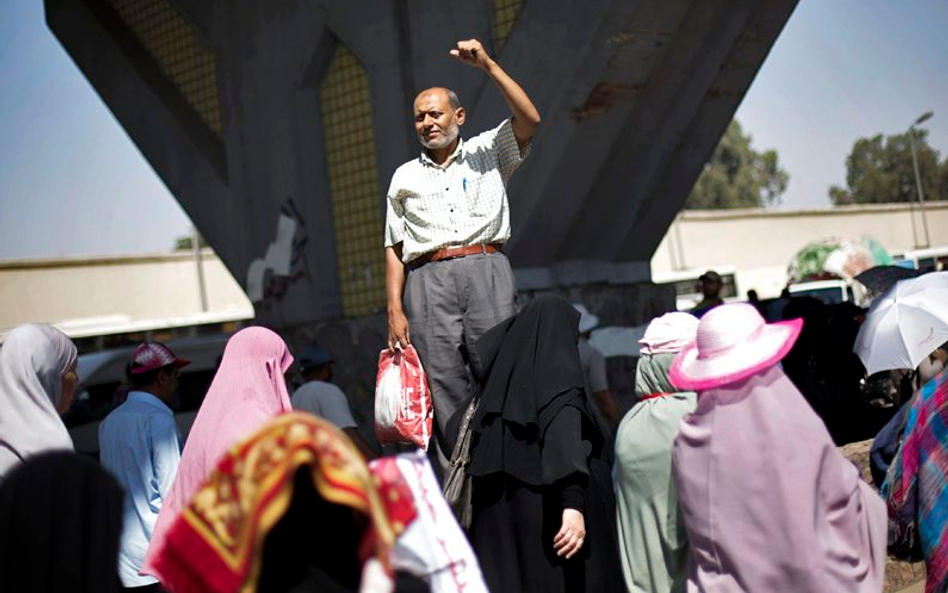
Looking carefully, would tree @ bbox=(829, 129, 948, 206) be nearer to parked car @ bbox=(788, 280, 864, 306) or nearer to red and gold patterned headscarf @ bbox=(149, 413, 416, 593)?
parked car @ bbox=(788, 280, 864, 306)

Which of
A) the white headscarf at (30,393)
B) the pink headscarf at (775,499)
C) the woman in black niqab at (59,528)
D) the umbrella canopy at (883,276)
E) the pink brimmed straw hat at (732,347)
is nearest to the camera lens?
the woman in black niqab at (59,528)

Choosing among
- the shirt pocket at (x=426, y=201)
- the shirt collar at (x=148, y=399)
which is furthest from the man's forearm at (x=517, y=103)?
the shirt collar at (x=148, y=399)

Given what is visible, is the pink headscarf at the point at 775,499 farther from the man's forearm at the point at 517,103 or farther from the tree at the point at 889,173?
the tree at the point at 889,173

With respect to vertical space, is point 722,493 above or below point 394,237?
below

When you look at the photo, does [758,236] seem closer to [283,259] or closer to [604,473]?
[283,259]

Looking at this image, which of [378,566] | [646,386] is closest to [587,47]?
[646,386]

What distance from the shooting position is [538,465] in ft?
13.7

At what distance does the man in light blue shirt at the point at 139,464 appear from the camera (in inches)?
199

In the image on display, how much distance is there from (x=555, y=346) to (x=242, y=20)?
23.6 ft

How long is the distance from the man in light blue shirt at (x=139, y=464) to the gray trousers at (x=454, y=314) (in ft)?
3.98

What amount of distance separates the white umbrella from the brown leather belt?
226 centimetres

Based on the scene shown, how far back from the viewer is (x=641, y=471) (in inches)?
170

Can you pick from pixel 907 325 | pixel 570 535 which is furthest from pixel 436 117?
pixel 907 325

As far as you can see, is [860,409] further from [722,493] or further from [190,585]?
[190,585]
